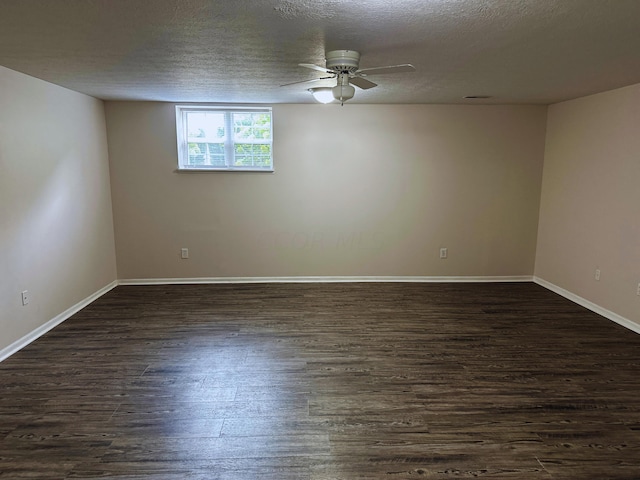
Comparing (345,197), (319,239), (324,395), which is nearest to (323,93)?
(345,197)

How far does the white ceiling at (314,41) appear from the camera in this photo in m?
1.84

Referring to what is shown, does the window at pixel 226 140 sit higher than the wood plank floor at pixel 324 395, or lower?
higher

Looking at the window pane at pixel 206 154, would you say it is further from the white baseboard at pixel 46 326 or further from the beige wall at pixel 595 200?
the beige wall at pixel 595 200

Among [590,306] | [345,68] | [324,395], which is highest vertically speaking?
[345,68]

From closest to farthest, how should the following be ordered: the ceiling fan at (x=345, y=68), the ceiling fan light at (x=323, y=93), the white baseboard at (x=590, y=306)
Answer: the ceiling fan at (x=345, y=68) < the ceiling fan light at (x=323, y=93) < the white baseboard at (x=590, y=306)

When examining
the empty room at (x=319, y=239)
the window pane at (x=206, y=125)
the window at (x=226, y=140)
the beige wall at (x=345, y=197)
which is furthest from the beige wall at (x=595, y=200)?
the window pane at (x=206, y=125)

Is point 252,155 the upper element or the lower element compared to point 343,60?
lower

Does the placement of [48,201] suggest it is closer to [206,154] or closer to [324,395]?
[206,154]

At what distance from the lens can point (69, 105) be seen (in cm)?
398

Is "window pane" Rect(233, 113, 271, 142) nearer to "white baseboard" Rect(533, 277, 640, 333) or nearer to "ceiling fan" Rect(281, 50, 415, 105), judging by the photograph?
"ceiling fan" Rect(281, 50, 415, 105)

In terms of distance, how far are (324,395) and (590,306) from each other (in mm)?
3314

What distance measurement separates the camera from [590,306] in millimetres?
4262

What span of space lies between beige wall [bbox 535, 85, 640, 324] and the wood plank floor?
1.35ft

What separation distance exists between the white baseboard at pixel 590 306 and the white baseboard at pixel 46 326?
212 inches
